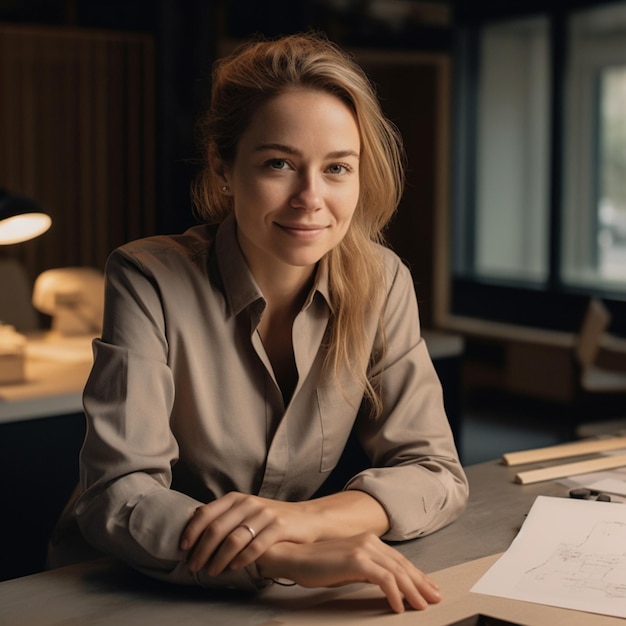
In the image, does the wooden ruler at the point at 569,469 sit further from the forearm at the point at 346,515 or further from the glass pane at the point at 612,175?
the glass pane at the point at 612,175

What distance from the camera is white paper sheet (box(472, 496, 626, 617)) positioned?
1233mm

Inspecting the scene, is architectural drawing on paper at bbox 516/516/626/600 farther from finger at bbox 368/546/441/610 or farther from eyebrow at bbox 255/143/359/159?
eyebrow at bbox 255/143/359/159

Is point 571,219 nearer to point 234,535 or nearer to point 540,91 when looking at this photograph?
point 540,91

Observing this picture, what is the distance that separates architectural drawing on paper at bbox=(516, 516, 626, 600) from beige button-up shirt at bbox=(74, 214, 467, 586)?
22 centimetres

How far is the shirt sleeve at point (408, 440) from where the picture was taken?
1490mm

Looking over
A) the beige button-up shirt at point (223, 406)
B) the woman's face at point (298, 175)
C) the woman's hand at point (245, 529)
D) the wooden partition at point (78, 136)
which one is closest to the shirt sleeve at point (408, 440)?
the beige button-up shirt at point (223, 406)

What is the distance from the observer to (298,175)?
1521 mm

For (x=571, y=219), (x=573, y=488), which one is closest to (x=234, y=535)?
(x=573, y=488)

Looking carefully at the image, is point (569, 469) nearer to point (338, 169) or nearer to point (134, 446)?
point (338, 169)

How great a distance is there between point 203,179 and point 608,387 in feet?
10.4

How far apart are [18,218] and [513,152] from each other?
4852mm

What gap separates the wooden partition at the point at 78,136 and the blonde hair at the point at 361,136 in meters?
3.37

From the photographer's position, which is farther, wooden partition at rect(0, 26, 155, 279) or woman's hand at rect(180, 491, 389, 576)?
wooden partition at rect(0, 26, 155, 279)

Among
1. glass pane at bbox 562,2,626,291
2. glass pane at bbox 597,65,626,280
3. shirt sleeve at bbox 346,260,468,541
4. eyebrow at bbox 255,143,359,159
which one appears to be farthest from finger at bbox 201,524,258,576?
glass pane at bbox 597,65,626,280
